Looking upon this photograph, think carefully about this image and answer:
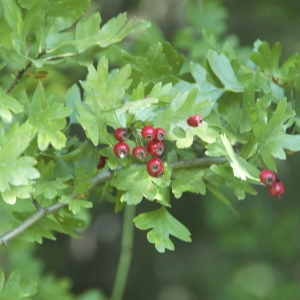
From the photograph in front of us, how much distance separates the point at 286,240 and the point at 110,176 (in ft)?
5.63

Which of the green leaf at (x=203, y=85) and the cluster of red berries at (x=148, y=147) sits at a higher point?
the cluster of red berries at (x=148, y=147)

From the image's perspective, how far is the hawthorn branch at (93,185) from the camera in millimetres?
963

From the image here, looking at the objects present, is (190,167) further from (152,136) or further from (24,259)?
(24,259)

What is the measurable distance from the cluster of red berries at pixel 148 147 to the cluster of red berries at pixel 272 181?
0.42ft

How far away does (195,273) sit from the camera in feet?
10.00

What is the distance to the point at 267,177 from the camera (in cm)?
93

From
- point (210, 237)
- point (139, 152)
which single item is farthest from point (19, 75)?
point (210, 237)

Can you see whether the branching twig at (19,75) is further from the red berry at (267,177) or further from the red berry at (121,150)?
the red berry at (267,177)

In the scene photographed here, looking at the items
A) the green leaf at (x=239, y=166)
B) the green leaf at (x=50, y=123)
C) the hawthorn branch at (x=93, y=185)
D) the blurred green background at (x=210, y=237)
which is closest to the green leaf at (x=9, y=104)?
the green leaf at (x=50, y=123)

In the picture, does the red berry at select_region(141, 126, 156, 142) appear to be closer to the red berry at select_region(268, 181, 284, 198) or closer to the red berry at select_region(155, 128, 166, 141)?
the red berry at select_region(155, 128, 166, 141)

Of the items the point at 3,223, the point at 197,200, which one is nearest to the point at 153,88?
the point at 3,223

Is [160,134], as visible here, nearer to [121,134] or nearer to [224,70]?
[121,134]

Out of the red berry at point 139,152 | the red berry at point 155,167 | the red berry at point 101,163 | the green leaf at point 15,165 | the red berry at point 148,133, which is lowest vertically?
the red berry at point 101,163

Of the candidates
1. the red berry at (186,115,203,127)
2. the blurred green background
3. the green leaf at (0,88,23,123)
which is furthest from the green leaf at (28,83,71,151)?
the blurred green background
